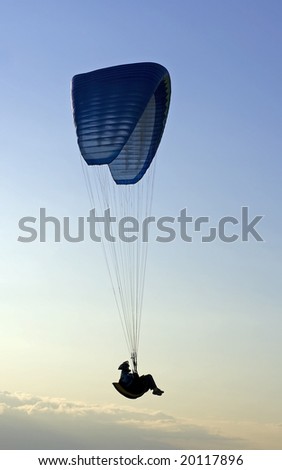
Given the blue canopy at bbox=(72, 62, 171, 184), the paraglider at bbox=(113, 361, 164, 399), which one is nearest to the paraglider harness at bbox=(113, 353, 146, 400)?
the paraglider at bbox=(113, 361, 164, 399)

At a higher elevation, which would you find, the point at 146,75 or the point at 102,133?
the point at 146,75

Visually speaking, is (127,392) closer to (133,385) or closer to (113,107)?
(133,385)

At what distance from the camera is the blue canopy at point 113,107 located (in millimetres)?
36188

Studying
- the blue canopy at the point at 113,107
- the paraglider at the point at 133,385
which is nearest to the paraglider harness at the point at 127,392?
the paraglider at the point at 133,385

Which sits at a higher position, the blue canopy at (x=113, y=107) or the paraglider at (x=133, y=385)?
the blue canopy at (x=113, y=107)

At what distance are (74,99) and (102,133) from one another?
6.99 ft

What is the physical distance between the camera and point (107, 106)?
120 ft

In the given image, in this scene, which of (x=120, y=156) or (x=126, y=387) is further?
(x=120, y=156)

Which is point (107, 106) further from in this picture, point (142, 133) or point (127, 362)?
point (127, 362)

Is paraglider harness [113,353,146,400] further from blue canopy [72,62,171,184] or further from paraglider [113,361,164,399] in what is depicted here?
blue canopy [72,62,171,184]

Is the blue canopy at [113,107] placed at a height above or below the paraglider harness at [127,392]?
above

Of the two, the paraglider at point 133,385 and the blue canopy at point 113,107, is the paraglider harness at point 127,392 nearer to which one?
the paraglider at point 133,385

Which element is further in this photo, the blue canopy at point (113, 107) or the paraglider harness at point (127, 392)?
the blue canopy at point (113, 107)
